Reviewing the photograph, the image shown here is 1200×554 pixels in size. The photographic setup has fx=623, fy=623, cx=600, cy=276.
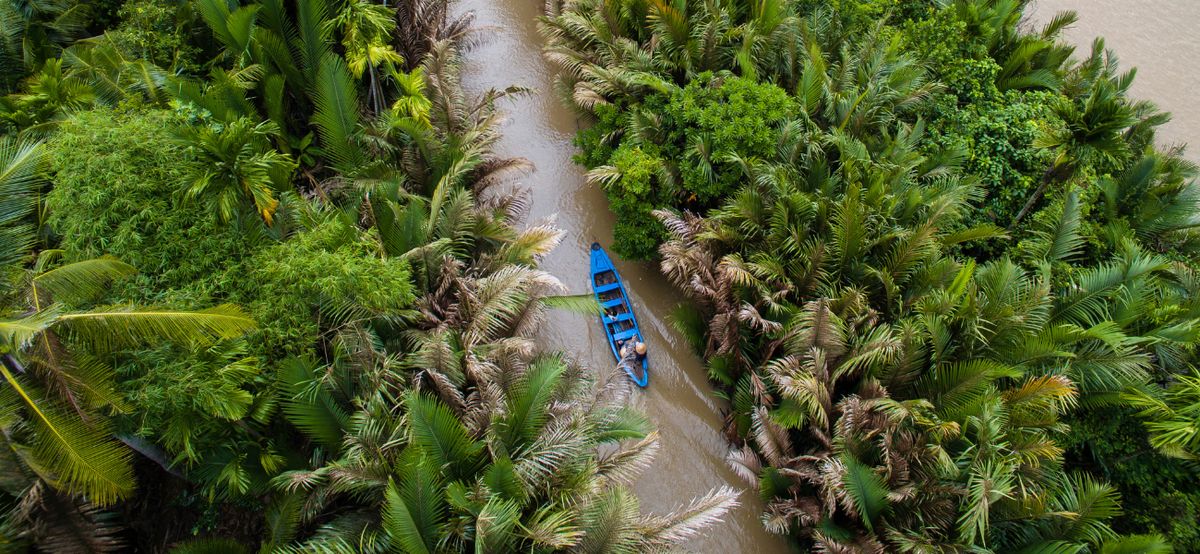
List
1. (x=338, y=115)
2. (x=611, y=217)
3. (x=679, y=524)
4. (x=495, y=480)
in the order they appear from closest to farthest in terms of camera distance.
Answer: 1. (x=495, y=480)
2. (x=679, y=524)
3. (x=338, y=115)
4. (x=611, y=217)

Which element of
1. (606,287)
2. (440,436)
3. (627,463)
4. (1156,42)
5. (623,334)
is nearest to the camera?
(440,436)

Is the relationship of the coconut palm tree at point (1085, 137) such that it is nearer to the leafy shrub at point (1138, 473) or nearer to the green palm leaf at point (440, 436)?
the leafy shrub at point (1138, 473)

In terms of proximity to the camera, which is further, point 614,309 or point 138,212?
point 614,309

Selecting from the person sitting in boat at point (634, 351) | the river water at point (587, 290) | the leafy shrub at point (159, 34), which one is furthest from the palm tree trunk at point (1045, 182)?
the leafy shrub at point (159, 34)

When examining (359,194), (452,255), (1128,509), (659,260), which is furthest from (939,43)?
(359,194)

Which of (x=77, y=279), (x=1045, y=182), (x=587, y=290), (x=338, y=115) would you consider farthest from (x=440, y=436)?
(x=1045, y=182)

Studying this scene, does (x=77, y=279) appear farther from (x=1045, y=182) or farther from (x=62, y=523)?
(x=1045, y=182)

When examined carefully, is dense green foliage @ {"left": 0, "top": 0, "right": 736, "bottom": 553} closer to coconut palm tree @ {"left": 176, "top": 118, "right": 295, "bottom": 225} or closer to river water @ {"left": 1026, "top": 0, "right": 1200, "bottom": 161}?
coconut palm tree @ {"left": 176, "top": 118, "right": 295, "bottom": 225}
